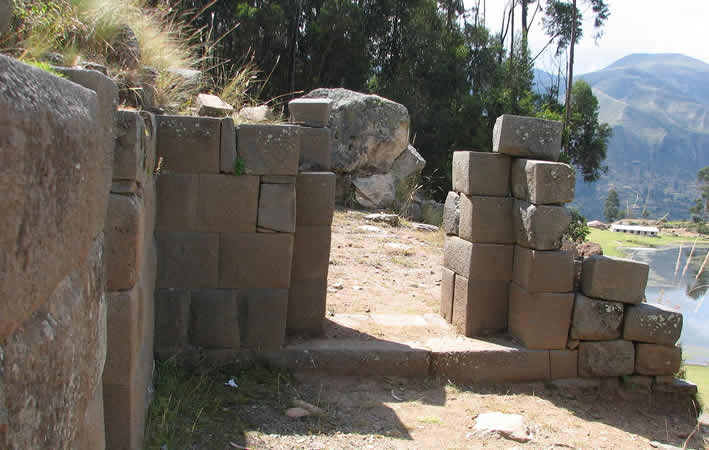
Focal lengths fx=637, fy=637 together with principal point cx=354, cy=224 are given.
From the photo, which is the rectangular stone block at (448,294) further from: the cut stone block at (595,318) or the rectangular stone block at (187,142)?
the rectangular stone block at (187,142)

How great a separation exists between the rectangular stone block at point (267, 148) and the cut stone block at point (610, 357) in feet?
10.8

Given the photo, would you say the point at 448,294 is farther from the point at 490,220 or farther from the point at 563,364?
the point at 563,364

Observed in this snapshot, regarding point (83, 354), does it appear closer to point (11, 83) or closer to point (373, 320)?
point (11, 83)

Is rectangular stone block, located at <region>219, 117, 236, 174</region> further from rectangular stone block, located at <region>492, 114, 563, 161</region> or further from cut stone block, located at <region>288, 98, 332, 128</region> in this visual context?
rectangular stone block, located at <region>492, 114, 563, 161</region>

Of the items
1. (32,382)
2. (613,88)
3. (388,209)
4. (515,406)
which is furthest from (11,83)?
(613,88)

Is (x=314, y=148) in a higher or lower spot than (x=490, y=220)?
higher

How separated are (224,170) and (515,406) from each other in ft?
10.3

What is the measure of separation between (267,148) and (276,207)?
48 cm

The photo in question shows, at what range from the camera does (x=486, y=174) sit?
6.05m

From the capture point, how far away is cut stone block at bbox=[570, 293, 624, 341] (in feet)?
19.1

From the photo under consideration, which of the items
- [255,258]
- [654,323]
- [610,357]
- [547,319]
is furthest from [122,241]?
[654,323]

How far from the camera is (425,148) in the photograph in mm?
18875

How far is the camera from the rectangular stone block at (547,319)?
19.1 ft

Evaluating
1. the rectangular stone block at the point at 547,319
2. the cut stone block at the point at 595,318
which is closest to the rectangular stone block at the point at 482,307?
the rectangular stone block at the point at 547,319
